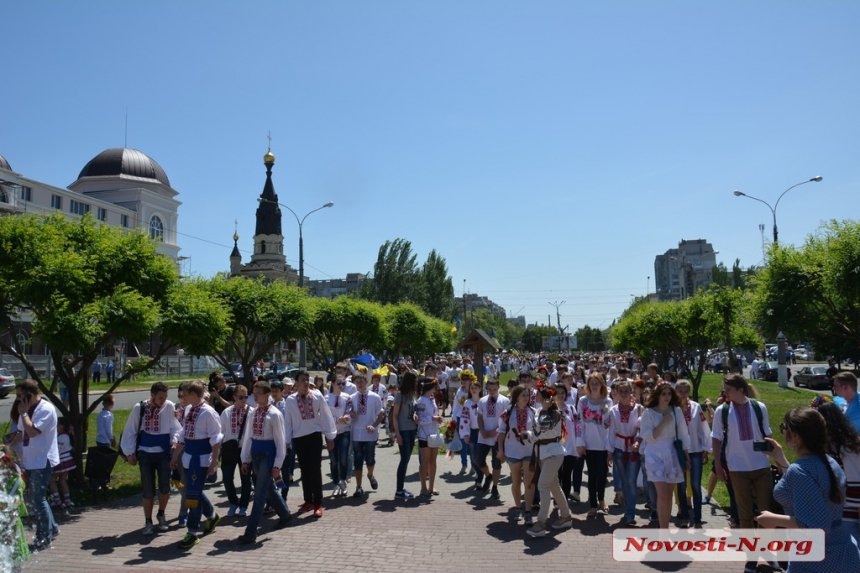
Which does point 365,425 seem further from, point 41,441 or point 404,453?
point 41,441

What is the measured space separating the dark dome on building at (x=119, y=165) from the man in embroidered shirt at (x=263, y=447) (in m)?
71.4

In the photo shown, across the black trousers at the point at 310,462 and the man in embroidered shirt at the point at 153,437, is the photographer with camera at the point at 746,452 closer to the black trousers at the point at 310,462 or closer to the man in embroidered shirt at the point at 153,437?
the black trousers at the point at 310,462

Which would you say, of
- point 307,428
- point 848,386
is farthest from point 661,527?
point 307,428

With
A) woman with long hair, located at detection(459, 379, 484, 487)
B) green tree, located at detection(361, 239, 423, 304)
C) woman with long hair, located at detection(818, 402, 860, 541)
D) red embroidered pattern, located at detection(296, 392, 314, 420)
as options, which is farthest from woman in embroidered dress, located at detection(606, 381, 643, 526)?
green tree, located at detection(361, 239, 423, 304)

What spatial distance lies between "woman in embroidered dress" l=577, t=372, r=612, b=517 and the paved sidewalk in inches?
12.5

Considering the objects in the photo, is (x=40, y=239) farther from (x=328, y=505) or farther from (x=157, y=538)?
(x=328, y=505)

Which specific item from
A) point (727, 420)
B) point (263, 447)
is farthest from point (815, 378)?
point (263, 447)

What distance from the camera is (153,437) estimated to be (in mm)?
7902

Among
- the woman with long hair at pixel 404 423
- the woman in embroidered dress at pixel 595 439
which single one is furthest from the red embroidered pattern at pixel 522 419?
the woman with long hair at pixel 404 423

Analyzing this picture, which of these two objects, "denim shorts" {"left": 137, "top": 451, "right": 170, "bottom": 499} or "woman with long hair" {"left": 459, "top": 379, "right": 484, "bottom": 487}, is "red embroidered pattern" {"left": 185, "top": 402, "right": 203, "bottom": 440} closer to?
"denim shorts" {"left": 137, "top": 451, "right": 170, "bottom": 499}

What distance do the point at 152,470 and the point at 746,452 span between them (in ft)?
21.7

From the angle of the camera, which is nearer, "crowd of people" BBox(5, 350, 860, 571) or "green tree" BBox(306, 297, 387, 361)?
"crowd of people" BBox(5, 350, 860, 571)

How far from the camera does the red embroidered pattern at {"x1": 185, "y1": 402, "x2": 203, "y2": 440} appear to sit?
25.6 ft

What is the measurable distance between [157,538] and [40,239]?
5.15 metres
